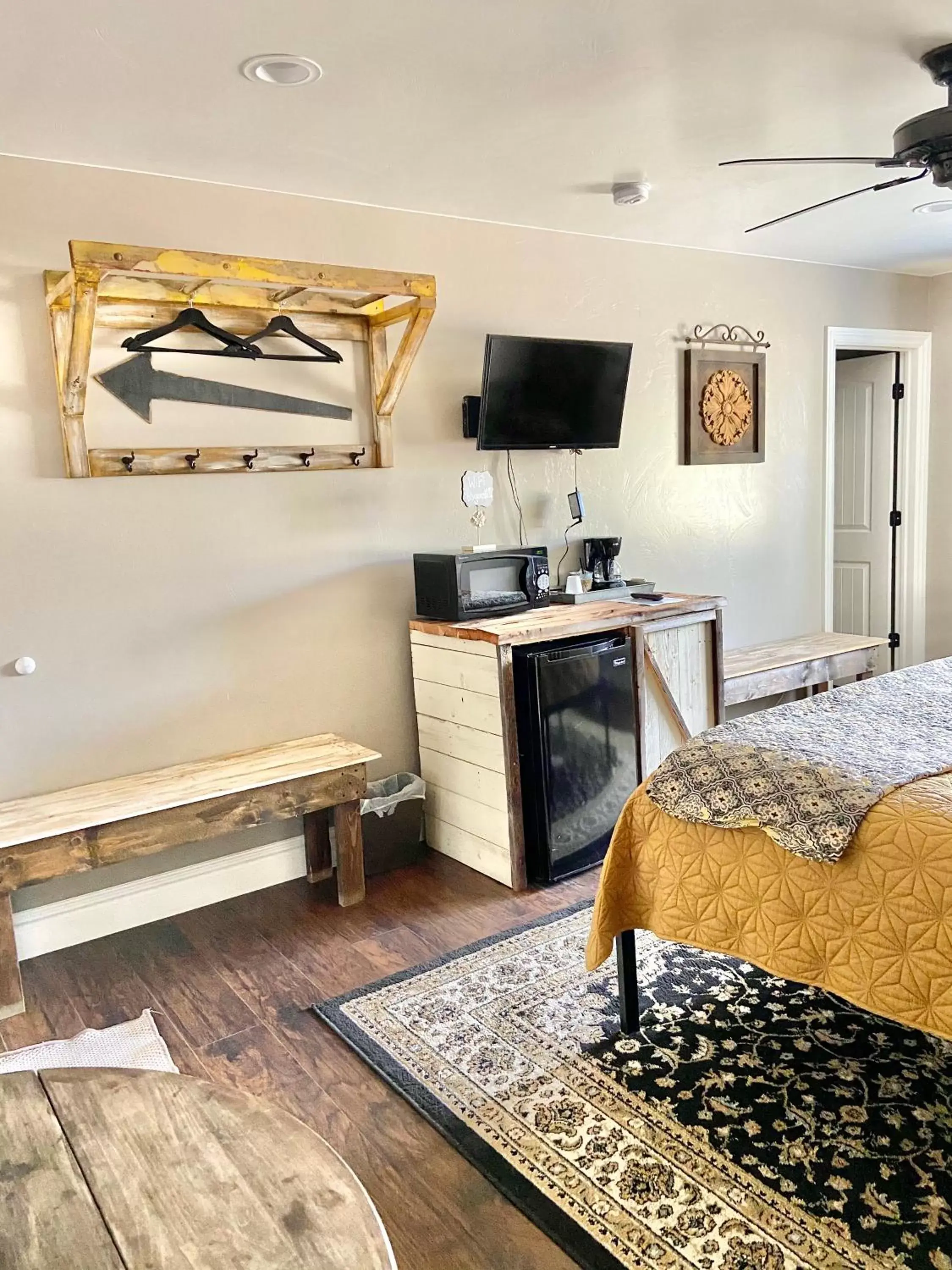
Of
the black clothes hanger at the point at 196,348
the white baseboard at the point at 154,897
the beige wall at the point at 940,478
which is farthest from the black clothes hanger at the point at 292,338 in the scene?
the beige wall at the point at 940,478

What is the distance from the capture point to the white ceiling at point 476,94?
86.1 inches

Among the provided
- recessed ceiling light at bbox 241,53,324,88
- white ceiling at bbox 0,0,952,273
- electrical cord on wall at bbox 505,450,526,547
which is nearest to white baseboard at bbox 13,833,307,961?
electrical cord on wall at bbox 505,450,526,547

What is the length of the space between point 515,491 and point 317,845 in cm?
167

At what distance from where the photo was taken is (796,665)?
184 inches

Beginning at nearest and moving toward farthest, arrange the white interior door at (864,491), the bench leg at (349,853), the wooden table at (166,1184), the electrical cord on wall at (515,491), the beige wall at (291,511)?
the wooden table at (166,1184) < the beige wall at (291,511) < the bench leg at (349,853) < the electrical cord on wall at (515,491) < the white interior door at (864,491)

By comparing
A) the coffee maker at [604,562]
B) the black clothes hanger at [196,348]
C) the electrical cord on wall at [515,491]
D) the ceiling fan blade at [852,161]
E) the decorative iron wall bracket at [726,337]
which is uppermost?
the ceiling fan blade at [852,161]

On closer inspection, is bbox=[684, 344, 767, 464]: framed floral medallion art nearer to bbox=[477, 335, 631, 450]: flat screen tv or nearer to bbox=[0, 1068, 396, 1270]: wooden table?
bbox=[477, 335, 631, 450]: flat screen tv

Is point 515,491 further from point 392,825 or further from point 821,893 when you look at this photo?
point 821,893

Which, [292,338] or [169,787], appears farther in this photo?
[292,338]

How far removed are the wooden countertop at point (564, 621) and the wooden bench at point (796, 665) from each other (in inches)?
19.7

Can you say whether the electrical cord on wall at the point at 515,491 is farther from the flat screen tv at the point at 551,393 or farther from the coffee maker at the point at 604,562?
the coffee maker at the point at 604,562

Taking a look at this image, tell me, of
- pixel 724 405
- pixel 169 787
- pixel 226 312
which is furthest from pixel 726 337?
pixel 169 787

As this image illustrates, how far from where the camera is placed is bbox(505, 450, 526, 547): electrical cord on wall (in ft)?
13.4

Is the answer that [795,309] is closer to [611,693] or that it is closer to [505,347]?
[505,347]
